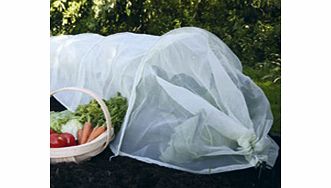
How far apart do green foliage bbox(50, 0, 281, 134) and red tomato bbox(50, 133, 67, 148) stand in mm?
381

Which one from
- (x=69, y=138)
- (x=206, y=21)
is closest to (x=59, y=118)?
(x=69, y=138)

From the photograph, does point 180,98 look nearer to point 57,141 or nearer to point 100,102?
point 100,102

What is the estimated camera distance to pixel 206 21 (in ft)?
6.10

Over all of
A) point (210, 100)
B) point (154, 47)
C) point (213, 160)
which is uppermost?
point (154, 47)

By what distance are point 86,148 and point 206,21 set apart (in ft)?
2.12

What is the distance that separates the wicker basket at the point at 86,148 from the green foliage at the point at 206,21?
0.26 m

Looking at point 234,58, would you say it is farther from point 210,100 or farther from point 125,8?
point 125,8

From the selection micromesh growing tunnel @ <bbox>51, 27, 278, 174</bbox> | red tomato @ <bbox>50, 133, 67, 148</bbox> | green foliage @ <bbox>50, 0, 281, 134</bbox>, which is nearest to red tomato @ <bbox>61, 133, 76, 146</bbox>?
red tomato @ <bbox>50, 133, 67, 148</bbox>

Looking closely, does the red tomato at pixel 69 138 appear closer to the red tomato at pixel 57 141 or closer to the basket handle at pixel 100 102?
the red tomato at pixel 57 141

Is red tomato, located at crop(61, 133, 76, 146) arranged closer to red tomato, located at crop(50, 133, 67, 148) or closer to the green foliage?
red tomato, located at crop(50, 133, 67, 148)

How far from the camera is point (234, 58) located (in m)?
1.91

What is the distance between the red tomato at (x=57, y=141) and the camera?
80.2 inches
